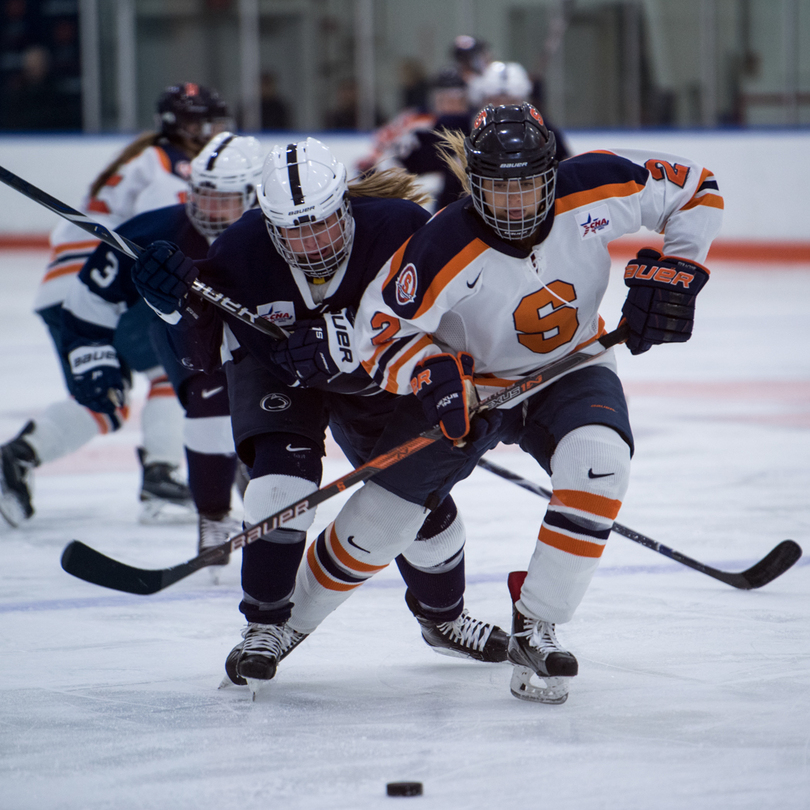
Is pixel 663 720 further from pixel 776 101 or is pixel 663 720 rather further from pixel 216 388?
pixel 776 101

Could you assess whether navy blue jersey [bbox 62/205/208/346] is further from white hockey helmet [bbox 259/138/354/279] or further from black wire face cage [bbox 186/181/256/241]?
white hockey helmet [bbox 259/138/354/279]

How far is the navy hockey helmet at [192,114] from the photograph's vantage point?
3447mm

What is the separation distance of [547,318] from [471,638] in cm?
59

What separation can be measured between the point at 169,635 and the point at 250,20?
885 centimetres

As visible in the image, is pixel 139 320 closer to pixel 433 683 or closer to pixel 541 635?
pixel 433 683

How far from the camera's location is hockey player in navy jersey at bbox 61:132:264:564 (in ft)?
9.12

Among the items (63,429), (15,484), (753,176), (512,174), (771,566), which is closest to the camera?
(512,174)

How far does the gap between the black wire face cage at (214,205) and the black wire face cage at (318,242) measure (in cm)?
69

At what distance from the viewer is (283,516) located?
203cm

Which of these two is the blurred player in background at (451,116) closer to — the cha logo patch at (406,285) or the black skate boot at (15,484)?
the black skate boot at (15,484)

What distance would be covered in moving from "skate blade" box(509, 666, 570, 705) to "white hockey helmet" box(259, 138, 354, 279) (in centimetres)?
73

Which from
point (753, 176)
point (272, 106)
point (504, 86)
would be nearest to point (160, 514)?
point (504, 86)

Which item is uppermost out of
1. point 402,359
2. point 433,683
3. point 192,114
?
point 192,114

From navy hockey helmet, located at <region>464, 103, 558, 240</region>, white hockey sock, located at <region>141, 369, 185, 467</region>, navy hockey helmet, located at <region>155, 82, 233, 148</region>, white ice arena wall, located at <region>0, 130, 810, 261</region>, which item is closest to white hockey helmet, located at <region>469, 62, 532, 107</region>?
navy hockey helmet, located at <region>155, 82, 233, 148</region>
